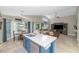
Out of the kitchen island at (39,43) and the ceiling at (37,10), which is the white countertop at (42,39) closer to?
the kitchen island at (39,43)

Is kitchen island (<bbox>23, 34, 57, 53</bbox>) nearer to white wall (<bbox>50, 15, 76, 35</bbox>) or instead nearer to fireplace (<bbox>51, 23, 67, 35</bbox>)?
fireplace (<bbox>51, 23, 67, 35</bbox>)

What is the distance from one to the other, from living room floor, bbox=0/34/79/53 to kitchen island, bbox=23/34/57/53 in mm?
124

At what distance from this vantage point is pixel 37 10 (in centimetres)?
265

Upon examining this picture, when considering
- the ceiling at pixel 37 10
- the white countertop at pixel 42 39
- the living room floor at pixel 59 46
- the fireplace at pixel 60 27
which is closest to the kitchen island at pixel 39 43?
the white countertop at pixel 42 39

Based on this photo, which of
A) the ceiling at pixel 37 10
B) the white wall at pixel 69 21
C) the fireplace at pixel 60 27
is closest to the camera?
the ceiling at pixel 37 10

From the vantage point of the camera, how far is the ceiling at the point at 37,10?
2.53 m

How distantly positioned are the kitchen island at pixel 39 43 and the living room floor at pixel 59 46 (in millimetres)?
124

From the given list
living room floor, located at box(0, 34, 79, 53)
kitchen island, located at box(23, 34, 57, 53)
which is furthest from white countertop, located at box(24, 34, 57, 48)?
Result: living room floor, located at box(0, 34, 79, 53)

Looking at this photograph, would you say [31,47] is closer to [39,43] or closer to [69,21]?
[39,43]

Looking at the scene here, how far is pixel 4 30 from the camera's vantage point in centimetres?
297

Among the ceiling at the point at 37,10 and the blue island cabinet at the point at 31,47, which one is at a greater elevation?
the ceiling at the point at 37,10

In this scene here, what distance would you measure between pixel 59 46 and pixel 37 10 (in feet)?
3.46
